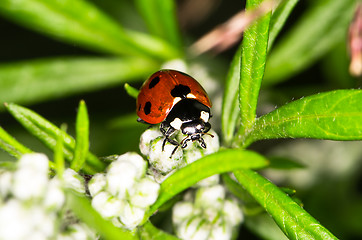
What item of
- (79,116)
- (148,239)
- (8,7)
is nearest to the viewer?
(79,116)

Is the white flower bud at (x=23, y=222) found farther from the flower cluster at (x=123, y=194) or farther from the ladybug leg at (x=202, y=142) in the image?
the ladybug leg at (x=202, y=142)

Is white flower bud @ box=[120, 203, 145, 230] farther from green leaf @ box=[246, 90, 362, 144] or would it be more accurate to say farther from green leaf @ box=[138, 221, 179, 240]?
green leaf @ box=[246, 90, 362, 144]

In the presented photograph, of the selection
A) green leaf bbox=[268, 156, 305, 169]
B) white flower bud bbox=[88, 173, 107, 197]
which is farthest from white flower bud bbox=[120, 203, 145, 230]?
green leaf bbox=[268, 156, 305, 169]

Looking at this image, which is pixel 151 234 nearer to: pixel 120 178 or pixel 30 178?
pixel 120 178

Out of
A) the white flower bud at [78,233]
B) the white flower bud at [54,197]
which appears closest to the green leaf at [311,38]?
the white flower bud at [78,233]

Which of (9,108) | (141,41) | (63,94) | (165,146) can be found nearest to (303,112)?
(165,146)

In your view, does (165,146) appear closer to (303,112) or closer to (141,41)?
(303,112)
